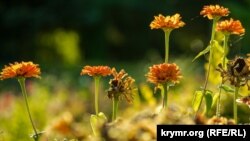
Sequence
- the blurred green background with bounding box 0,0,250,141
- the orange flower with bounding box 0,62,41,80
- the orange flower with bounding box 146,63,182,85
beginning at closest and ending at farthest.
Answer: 1. the orange flower with bounding box 146,63,182,85
2. the orange flower with bounding box 0,62,41,80
3. the blurred green background with bounding box 0,0,250,141

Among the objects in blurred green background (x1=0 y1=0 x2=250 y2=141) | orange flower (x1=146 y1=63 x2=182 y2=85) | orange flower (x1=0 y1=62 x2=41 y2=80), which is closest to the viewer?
orange flower (x1=146 y1=63 x2=182 y2=85)

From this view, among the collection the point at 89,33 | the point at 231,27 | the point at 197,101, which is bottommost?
the point at 197,101

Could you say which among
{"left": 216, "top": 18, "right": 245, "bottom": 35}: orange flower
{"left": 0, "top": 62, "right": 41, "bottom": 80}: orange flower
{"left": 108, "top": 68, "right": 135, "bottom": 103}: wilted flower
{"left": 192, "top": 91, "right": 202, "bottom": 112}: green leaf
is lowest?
{"left": 192, "top": 91, "right": 202, "bottom": 112}: green leaf

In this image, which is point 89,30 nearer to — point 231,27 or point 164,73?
point 231,27

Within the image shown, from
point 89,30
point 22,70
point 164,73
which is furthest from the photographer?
point 89,30

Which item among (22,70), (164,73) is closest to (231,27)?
(164,73)

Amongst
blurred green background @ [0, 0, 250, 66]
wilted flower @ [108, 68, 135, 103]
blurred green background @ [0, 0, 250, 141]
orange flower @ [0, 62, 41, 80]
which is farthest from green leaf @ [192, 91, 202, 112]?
blurred green background @ [0, 0, 250, 66]

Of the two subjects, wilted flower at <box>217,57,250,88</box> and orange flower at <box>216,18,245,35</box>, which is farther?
orange flower at <box>216,18,245,35</box>

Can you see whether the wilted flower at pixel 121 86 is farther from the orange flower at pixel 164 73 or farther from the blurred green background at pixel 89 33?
the blurred green background at pixel 89 33

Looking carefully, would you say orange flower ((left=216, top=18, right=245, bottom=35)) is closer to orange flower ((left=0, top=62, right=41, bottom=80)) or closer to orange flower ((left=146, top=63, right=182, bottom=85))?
orange flower ((left=146, top=63, right=182, bottom=85))
